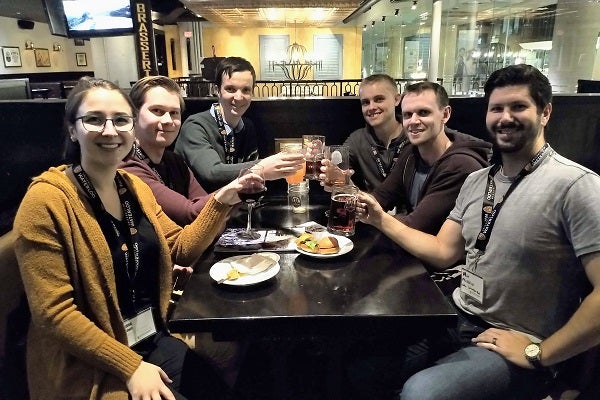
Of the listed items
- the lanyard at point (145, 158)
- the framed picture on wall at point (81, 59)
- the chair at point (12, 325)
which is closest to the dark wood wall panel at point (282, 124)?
the lanyard at point (145, 158)

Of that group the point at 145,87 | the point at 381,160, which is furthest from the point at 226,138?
→ the point at 381,160

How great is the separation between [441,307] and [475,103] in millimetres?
2579

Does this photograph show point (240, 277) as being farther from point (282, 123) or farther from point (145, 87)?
point (282, 123)

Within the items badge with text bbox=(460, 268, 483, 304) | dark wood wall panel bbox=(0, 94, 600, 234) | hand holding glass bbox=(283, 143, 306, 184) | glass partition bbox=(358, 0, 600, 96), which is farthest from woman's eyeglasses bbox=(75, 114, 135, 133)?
glass partition bbox=(358, 0, 600, 96)

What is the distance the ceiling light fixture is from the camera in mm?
12320

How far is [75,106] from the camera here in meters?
1.28

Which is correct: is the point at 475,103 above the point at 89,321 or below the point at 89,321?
above

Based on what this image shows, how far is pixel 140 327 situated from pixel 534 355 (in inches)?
48.7

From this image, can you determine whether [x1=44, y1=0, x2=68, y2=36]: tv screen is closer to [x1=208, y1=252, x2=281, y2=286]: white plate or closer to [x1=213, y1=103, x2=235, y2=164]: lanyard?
[x1=213, y1=103, x2=235, y2=164]: lanyard

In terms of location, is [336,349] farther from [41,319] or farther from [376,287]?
[41,319]

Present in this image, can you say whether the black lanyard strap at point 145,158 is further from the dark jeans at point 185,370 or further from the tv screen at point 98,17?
the tv screen at point 98,17

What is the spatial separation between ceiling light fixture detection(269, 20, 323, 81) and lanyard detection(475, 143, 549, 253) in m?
11.2

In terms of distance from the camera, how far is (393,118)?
267 cm

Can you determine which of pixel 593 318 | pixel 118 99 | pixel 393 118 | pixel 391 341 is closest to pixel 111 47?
pixel 393 118
